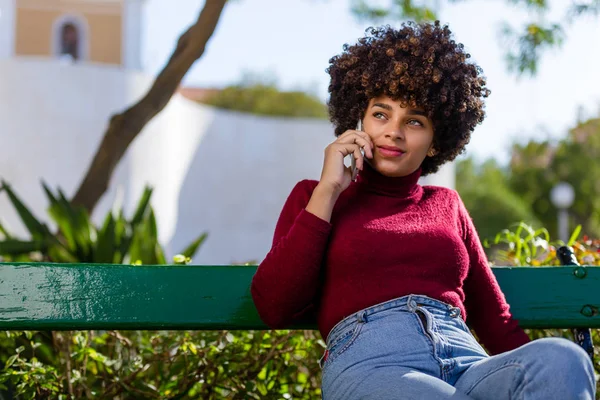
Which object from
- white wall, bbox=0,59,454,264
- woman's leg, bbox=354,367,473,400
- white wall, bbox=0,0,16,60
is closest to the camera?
woman's leg, bbox=354,367,473,400

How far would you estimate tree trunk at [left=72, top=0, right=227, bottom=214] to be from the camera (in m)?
4.73

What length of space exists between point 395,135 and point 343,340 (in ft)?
1.87

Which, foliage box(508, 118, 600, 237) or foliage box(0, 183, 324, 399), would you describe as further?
foliage box(508, 118, 600, 237)

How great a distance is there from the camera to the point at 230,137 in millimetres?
16594

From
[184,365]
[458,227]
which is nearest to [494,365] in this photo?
[458,227]

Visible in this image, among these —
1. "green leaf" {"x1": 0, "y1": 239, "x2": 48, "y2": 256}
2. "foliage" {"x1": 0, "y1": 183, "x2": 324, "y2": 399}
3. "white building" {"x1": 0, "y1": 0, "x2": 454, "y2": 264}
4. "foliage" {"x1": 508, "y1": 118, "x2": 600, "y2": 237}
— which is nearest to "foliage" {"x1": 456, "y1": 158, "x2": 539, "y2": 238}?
"foliage" {"x1": 508, "y1": 118, "x2": 600, "y2": 237}

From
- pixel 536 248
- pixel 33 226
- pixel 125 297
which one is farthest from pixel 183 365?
pixel 33 226

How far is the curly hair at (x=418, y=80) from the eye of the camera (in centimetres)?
232

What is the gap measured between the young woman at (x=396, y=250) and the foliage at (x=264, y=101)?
3992cm

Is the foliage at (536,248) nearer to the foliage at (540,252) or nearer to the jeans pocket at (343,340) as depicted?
the foliage at (540,252)

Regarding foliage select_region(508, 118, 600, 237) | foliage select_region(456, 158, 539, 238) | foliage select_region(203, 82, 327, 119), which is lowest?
foliage select_region(456, 158, 539, 238)

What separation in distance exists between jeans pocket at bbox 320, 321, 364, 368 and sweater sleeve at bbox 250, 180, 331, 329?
140mm

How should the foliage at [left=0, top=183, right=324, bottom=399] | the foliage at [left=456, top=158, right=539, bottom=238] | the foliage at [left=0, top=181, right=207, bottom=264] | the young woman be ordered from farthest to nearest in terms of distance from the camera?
the foliage at [left=456, top=158, right=539, bottom=238]
the foliage at [left=0, top=181, right=207, bottom=264]
the foliage at [left=0, top=183, right=324, bottom=399]
the young woman

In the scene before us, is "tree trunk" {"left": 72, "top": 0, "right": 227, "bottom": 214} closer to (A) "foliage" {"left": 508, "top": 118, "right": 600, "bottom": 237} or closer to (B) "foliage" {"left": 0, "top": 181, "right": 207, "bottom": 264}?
(B) "foliage" {"left": 0, "top": 181, "right": 207, "bottom": 264}
